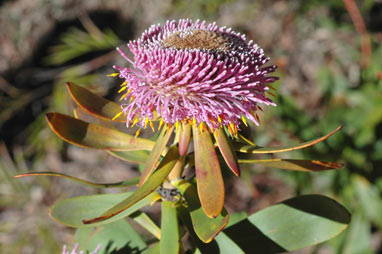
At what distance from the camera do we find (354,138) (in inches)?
79.8

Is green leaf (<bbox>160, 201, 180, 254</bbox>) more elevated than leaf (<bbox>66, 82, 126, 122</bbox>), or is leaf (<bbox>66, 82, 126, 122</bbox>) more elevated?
leaf (<bbox>66, 82, 126, 122</bbox>)

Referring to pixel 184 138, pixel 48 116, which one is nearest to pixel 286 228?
pixel 184 138

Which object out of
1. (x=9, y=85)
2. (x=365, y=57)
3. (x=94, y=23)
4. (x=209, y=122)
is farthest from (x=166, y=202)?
(x=94, y=23)

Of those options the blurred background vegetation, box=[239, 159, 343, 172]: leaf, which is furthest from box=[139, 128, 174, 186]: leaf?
the blurred background vegetation

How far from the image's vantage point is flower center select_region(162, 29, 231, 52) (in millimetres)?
770

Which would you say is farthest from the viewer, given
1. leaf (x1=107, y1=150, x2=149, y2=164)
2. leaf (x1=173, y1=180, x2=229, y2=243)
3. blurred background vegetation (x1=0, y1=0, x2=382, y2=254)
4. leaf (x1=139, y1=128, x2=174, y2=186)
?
blurred background vegetation (x1=0, y1=0, x2=382, y2=254)

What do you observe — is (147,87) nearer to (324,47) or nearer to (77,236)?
(77,236)

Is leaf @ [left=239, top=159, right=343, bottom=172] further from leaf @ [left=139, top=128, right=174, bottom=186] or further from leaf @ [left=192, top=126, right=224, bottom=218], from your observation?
leaf @ [left=139, top=128, right=174, bottom=186]

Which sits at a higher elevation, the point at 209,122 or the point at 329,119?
the point at 209,122

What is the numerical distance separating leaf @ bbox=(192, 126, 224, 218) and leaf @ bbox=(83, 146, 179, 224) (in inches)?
2.5

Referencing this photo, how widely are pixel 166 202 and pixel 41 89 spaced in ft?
8.82

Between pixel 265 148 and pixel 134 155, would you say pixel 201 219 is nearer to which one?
pixel 265 148

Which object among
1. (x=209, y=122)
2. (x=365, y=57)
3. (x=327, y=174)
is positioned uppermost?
(x=365, y=57)

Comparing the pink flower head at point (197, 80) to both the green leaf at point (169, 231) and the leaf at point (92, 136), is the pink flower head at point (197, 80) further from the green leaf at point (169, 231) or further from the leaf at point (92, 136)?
the green leaf at point (169, 231)
